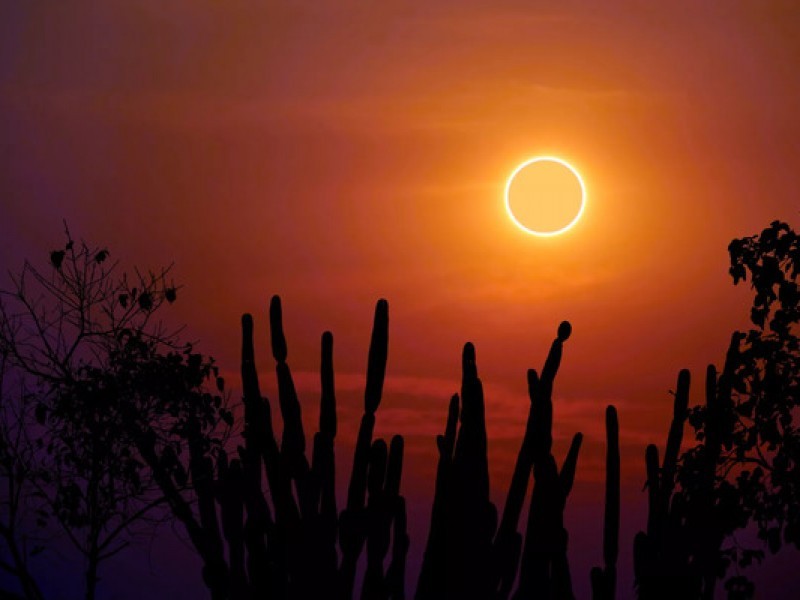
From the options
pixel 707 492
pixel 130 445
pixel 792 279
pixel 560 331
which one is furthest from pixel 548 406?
pixel 130 445

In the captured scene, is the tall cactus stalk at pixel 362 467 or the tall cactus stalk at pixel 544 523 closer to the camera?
the tall cactus stalk at pixel 544 523

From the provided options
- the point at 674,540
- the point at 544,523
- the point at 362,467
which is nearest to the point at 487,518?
the point at 544,523

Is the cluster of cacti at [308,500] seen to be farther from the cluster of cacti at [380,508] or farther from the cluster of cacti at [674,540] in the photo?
the cluster of cacti at [674,540]

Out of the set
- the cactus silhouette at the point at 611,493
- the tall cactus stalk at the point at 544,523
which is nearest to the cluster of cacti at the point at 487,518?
the tall cactus stalk at the point at 544,523

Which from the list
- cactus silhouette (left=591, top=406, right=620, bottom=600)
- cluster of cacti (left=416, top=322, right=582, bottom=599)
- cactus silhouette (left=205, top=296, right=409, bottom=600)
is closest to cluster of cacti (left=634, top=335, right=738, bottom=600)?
cactus silhouette (left=591, top=406, right=620, bottom=600)

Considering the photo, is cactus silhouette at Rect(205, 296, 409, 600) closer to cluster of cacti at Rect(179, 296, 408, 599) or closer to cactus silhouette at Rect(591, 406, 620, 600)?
cluster of cacti at Rect(179, 296, 408, 599)

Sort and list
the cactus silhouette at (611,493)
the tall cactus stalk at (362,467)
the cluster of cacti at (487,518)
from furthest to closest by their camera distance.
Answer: the cactus silhouette at (611,493) → the tall cactus stalk at (362,467) → the cluster of cacti at (487,518)

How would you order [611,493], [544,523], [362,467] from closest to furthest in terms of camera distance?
[544,523]
[362,467]
[611,493]

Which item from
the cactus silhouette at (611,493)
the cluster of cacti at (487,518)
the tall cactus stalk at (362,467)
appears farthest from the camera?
the cactus silhouette at (611,493)

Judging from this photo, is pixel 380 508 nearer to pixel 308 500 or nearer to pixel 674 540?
pixel 308 500
